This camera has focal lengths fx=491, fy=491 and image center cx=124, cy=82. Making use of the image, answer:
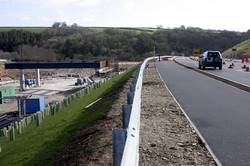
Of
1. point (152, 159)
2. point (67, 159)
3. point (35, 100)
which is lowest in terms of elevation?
point (35, 100)

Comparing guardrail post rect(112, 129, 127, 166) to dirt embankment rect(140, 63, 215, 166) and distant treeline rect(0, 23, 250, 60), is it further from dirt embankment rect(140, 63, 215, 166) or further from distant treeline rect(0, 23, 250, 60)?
distant treeline rect(0, 23, 250, 60)

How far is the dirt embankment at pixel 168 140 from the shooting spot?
8.45 metres

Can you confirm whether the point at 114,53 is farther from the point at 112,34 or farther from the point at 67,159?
the point at 67,159

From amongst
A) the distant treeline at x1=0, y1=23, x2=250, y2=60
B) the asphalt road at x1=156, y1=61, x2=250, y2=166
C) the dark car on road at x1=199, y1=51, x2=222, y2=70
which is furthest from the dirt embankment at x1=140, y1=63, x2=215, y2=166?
the distant treeline at x1=0, y1=23, x2=250, y2=60

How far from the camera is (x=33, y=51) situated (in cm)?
18288

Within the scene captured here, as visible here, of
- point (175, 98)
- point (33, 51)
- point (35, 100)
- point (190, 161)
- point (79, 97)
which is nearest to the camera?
point (190, 161)

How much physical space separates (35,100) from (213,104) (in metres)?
39.0

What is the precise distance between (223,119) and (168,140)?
3.07m

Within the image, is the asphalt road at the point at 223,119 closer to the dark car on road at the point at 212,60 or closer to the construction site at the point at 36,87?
the dark car on road at the point at 212,60

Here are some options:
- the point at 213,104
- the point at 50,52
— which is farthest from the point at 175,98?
the point at 50,52

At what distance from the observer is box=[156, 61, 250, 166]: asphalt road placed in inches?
346

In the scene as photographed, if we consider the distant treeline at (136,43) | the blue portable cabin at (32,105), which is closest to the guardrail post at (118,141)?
the blue portable cabin at (32,105)

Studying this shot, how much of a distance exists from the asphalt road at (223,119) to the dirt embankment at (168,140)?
287 mm

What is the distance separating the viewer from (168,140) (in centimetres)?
1019
